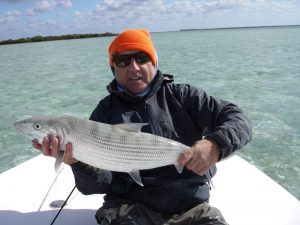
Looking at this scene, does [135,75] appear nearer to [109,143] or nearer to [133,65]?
[133,65]

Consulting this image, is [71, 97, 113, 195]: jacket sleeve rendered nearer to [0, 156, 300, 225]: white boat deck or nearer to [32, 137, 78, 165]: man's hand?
[32, 137, 78, 165]: man's hand

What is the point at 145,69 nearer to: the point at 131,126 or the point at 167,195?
the point at 131,126

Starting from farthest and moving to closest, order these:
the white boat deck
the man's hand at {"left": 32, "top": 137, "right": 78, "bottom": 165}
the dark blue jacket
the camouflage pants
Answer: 1. the white boat deck
2. the dark blue jacket
3. the camouflage pants
4. the man's hand at {"left": 32, "top": 137, "right": 78, "bottom": 165}

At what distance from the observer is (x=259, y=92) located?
10812 millimetres

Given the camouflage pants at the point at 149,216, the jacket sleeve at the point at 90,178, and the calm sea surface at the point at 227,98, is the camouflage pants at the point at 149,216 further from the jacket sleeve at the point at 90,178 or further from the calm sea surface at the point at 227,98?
the calm sea surface at the point at 227,98

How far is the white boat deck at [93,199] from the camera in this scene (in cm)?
280

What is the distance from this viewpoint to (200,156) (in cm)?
213

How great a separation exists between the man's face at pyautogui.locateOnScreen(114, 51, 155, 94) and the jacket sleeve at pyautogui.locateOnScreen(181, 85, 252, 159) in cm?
30

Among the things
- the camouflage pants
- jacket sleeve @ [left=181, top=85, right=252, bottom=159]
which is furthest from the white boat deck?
jacket sleeve @ [left=181, top=85, right=252, bottom=159]

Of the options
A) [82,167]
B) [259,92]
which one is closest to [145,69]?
[82,167]

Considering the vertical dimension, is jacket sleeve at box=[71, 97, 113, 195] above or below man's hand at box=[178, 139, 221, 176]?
below

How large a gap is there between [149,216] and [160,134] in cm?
57

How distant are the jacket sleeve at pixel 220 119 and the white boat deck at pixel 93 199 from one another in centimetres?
77

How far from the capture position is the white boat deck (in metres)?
2.80
